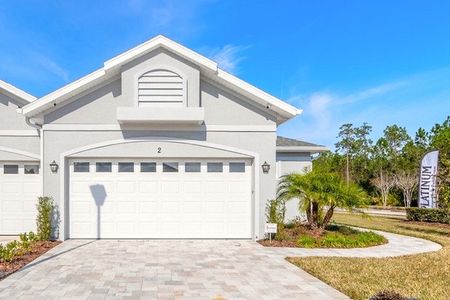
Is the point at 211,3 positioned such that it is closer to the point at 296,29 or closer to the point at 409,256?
the point at 296,29

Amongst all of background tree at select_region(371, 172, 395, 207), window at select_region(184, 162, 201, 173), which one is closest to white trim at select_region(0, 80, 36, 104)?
window at select_region(184, 162, 201, 173)

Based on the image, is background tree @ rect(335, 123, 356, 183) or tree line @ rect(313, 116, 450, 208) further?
background tree @ rect(335, 123, 356, 183)

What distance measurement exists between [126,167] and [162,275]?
5.35 metres

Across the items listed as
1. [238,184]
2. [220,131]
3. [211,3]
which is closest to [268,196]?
[238,184]

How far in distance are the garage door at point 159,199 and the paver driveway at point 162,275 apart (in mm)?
1396

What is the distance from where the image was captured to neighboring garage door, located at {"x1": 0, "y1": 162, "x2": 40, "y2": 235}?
493 inches

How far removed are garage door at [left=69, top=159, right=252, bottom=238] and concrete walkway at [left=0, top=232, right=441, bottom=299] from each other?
0.75m

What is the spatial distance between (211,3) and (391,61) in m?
10.6

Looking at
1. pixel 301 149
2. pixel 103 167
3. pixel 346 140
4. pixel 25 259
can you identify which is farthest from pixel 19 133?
pixel 346 140

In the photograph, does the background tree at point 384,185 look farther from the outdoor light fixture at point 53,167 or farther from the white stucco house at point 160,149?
the outdoor light fixture at point 53,167

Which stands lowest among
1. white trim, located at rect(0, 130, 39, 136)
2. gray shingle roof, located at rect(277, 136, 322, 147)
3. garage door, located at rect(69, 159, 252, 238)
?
garage door, located at rect(69, 159, 252, 238)

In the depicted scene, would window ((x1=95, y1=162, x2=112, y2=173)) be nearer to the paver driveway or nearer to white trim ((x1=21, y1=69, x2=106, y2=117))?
white trim ((x1=21, y1=69, x2=106, y2=117))

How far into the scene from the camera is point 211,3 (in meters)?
13.2

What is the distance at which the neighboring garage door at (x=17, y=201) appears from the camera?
12.5m
